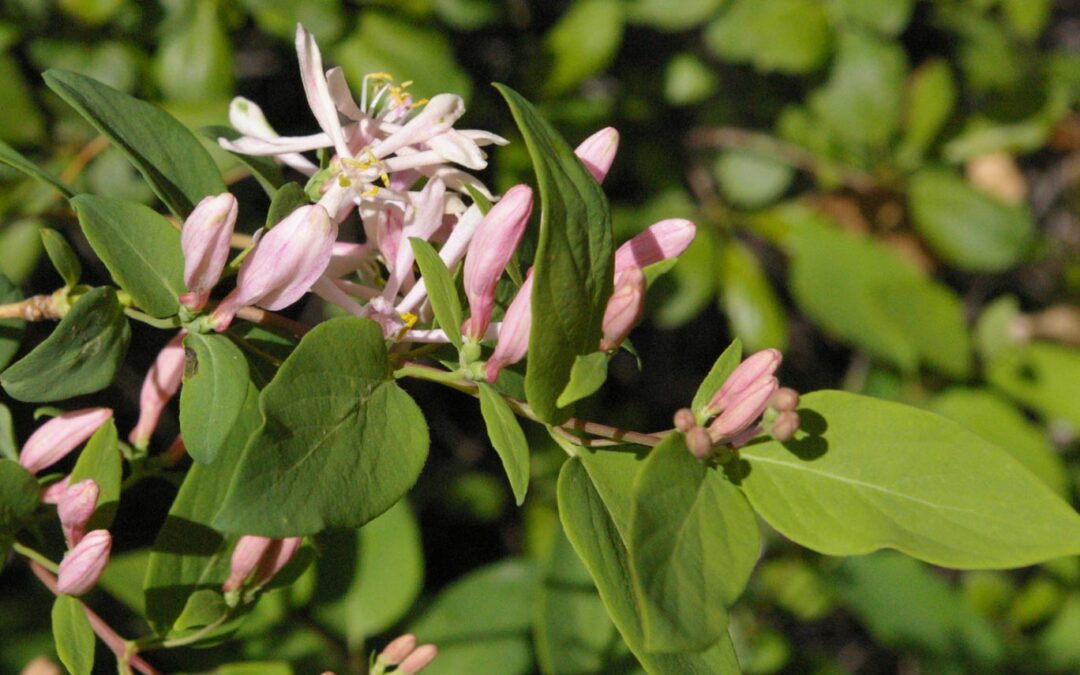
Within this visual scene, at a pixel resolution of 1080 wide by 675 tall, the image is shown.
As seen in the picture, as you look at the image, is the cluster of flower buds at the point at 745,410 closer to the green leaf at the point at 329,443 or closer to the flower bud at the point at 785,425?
the flower bud at the point at 785,425

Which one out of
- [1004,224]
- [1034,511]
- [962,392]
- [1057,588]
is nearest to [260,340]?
[1034,511]

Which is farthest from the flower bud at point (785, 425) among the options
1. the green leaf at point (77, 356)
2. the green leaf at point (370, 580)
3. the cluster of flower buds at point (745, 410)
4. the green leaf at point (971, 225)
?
the green leaf at point (971, 225)

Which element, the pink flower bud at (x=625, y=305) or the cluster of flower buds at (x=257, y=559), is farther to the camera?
the cluster of flower buds at (x=257, y=559)

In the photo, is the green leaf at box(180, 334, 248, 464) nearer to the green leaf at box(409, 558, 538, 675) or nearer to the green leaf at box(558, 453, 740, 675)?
the green leaf at box(558, 453, 740, 675)

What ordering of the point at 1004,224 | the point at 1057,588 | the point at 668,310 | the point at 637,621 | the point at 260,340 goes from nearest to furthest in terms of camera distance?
the point at 637,621
the point at 260,340
the point at 668,310
the point at 1004,224
the point at 1057,588

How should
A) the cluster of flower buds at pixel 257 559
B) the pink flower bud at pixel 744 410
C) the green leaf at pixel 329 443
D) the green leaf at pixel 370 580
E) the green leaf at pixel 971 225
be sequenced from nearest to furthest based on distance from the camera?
the green leaf at pixel 329 443 → the pink flower bud at pixel 744 410 → the cluster of flower buds at pixel 257 559 → the green leaf at pixel 370 580 → the green leaf at pixel 971 225

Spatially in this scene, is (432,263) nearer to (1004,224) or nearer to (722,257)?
(722,257)

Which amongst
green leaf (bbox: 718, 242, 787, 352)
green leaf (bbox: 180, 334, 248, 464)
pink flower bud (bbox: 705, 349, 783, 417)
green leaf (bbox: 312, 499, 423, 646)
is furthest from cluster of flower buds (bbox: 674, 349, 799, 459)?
green leaf (bbox: 718, 242, 787, 352)

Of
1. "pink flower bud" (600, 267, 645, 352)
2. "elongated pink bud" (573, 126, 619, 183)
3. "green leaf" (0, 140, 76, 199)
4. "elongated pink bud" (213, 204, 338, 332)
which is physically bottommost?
"pink flower bud" (600, 267, 645, 352)
